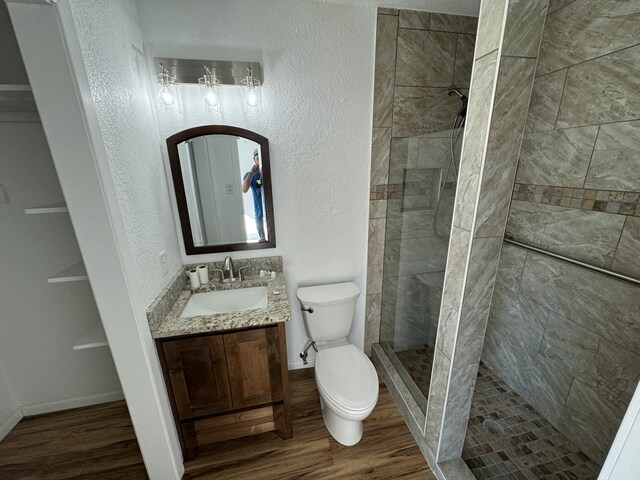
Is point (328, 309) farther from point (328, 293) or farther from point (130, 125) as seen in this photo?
point (130, 125)

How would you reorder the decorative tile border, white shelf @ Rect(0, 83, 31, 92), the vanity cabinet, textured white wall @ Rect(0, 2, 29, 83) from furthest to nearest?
the vanity cabinet, the decorative tile border, textured white wall @ Rect(0, 2, 29, 83), white shelf @ Rect(0, 83, 31, 92)

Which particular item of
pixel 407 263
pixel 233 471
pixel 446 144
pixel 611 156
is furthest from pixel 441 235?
pixel 233 471

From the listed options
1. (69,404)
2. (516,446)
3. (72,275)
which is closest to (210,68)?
(72,275)

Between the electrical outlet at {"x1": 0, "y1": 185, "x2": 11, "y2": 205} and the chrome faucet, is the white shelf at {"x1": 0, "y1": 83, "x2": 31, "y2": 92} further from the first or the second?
the chrome faucet

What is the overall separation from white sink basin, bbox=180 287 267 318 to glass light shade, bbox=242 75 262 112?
1.15 meters

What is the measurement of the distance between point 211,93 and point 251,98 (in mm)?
222

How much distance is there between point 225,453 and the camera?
5.00ft

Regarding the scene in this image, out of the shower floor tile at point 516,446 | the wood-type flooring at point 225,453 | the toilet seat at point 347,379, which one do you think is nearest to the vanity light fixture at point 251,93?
the toilet seat at point 347,379

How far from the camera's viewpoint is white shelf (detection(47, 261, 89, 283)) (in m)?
1.16

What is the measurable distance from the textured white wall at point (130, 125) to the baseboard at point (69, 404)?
113 centimetres

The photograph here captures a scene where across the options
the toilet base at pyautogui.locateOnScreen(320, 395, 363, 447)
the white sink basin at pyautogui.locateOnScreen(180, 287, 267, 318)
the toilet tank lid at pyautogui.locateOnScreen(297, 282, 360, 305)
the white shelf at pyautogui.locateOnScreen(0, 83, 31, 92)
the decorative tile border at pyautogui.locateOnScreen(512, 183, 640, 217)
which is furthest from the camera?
the toilet tank lid at pyautogui.locateOnScreen(297, 282, 360, 305)

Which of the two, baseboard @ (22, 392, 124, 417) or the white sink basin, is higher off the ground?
the white sink basin

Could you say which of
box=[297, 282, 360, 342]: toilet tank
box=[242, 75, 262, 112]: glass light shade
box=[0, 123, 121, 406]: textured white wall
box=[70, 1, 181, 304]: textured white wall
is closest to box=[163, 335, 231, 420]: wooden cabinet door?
box=[70, 1, 181, 304]: textured white wall

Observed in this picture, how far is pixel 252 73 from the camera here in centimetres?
149
